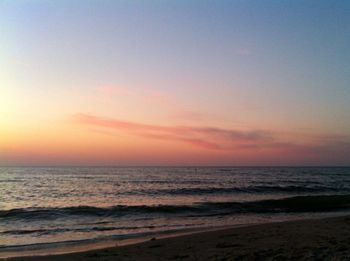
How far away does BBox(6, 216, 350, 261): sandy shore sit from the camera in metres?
9.71

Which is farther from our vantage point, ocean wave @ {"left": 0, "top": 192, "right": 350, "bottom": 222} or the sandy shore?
ocean wave @ {"left": 0, "top": 192, "right": 350, "bottom": 222}

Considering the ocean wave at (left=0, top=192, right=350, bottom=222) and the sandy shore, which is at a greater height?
the sandy shore

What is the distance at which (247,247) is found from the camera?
11.2 m

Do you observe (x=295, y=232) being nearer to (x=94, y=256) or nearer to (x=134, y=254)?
(x=134, y=254)

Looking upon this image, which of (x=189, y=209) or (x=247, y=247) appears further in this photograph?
(x=189, y=209)

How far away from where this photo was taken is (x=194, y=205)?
27391mm

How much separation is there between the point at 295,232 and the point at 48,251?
868 centimetres

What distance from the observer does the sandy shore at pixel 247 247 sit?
9711mm

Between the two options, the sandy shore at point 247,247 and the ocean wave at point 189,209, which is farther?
the ocean wave at point 189,209

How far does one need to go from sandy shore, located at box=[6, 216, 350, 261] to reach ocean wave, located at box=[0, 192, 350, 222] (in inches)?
377

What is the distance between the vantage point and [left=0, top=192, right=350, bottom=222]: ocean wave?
22797mm

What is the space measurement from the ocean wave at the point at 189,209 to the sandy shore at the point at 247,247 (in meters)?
9.58

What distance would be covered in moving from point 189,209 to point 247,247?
14.3m

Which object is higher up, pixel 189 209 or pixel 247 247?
pixel 247 247
